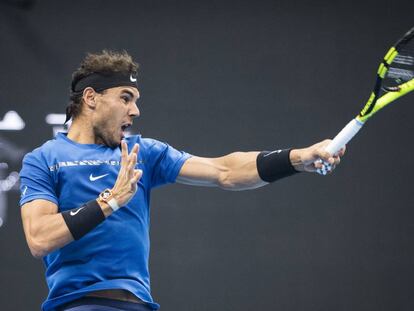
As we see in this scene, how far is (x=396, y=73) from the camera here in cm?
260

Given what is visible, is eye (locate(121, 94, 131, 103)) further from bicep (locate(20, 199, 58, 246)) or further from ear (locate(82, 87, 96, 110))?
bicep (locate(20, 199, 58, 246))

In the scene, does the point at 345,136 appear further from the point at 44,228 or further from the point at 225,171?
the point at 44,228

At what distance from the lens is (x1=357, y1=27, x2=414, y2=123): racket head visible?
2504 mm

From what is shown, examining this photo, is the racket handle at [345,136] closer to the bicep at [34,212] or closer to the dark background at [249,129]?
the bicep at [34,212]

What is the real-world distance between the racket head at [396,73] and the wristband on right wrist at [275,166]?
0.34 m

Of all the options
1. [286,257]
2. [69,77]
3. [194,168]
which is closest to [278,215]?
[286,257]

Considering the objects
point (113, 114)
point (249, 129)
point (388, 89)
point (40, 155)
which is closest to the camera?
point (388, 89)

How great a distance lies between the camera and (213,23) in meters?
4.99

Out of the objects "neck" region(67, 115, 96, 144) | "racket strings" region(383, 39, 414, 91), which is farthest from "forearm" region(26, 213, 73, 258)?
"racket strings" region(383, 39, 414, 91)

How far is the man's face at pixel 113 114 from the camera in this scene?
111 inches

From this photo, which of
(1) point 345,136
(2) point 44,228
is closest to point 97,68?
(2) point 44,228

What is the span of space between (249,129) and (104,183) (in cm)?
234

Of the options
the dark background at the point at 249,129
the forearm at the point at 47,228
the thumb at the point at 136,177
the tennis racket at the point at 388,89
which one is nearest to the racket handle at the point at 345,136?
the tennis racket at the point at 388,89

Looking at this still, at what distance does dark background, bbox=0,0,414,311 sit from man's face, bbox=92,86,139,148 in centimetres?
196
